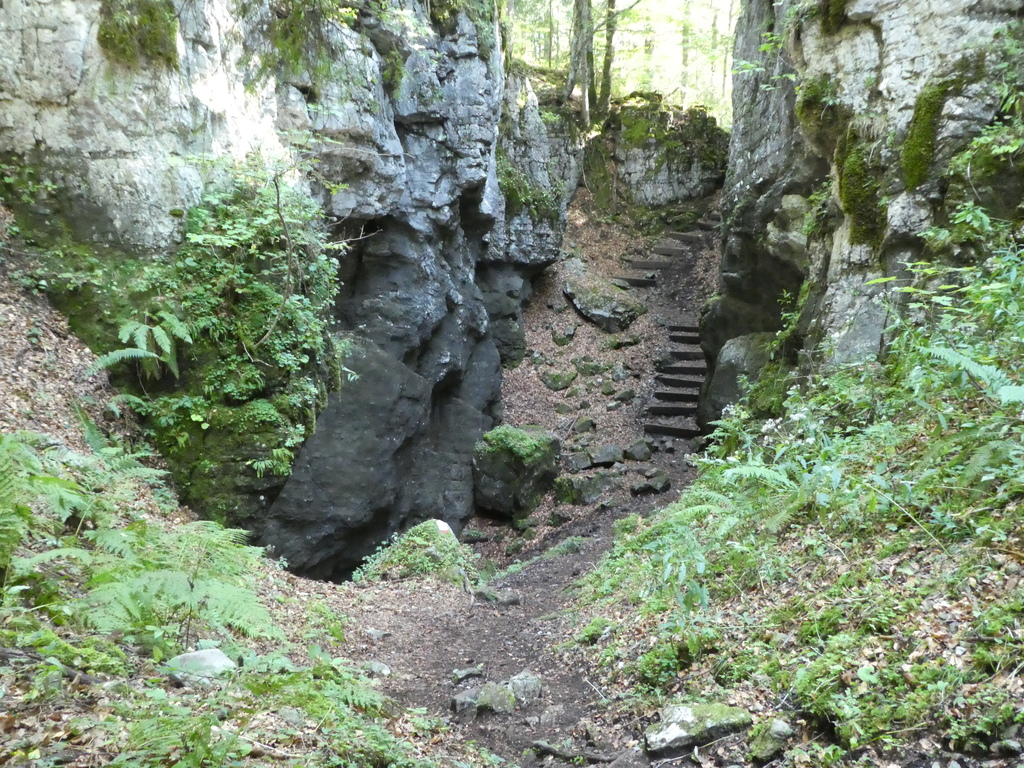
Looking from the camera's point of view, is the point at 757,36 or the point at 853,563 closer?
the point at 853,563

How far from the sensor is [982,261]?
255 inches

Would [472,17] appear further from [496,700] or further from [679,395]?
[496,700]

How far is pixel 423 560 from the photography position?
27.4ft

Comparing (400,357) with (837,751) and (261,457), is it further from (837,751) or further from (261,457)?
(837,751)

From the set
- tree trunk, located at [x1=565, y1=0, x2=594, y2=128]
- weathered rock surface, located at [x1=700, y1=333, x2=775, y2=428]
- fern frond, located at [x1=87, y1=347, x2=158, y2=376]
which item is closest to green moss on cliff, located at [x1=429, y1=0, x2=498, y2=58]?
tree trunk, located at [x1=565, y1=0, x2=594, y2=128]

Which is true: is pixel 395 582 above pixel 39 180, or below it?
below

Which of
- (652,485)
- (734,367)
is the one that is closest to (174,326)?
(652,485)

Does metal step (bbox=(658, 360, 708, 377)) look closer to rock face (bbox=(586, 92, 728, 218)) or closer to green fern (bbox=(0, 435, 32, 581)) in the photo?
rock face (bbox=(586, 92, 728, 218))

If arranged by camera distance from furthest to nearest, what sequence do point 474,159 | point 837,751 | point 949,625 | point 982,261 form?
point 474,159, point 982,261, point 949,625, point 837,751

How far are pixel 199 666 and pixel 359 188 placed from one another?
30.0ft

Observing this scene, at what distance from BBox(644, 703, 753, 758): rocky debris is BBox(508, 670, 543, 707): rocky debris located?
1.13 m

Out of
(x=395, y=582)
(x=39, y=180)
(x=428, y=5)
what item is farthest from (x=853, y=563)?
(x=428, y=5)

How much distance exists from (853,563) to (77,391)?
7297 millimetres

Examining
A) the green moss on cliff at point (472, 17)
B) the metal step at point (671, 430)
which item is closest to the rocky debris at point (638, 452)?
the metal step at point (671, 430)
